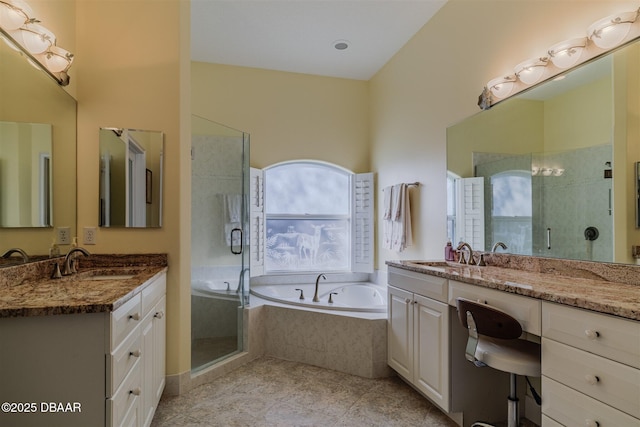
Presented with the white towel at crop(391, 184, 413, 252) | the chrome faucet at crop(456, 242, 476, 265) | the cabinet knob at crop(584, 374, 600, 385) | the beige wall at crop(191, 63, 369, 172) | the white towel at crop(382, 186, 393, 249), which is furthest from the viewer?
the beige wall at crop(191, 63, 369, 172)

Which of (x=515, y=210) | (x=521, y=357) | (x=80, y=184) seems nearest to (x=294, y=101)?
(x=80, y=184)

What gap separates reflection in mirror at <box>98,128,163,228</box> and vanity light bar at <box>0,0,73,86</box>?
0.44 m

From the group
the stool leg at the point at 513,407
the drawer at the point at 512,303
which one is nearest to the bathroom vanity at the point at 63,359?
the drawer at the point at 512,303

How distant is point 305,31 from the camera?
3.28m

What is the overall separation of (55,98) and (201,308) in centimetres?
177

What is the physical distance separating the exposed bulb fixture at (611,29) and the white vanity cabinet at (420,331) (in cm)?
143

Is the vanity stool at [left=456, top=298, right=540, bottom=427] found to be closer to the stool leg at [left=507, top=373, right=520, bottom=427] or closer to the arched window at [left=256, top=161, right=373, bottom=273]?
the stool leg at [left=507, top=373, right=520, bottom=427]

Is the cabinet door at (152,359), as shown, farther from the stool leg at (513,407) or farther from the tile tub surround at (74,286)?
the stool leg at (513,407)

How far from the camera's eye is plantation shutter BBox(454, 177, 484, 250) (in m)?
2.53

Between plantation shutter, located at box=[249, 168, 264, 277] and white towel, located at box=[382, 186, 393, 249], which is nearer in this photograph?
white towel, located at box=[382, 186, 393, 249]

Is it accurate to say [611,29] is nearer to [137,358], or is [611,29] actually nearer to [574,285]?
[574,285]

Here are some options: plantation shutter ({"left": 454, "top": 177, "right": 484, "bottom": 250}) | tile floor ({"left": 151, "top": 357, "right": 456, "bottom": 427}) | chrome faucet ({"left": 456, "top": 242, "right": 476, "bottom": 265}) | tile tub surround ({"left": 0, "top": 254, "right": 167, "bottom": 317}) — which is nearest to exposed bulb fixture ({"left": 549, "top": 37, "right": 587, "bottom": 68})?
plantation shutter ({"left": 454, "top": 177, "right": 484, "bottom": 250})

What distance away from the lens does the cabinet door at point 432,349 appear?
1979 mm

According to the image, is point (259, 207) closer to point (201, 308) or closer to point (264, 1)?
point (201, 308)
